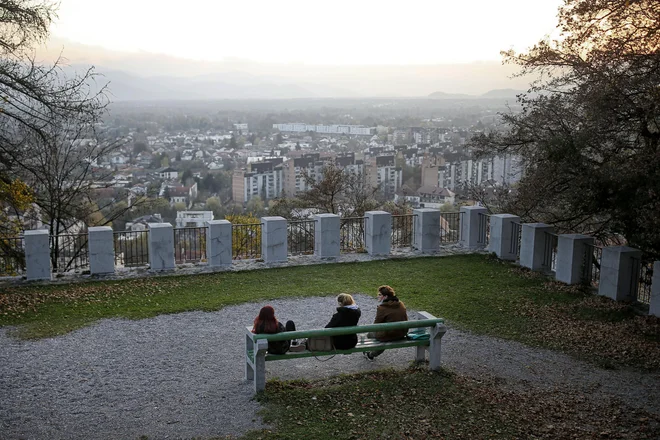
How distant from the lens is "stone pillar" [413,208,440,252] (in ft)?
64.7

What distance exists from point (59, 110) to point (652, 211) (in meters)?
13.1

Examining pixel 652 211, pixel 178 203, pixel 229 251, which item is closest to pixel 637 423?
pixel 652 211

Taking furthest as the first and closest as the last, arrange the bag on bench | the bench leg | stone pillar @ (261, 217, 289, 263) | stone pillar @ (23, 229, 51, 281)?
stone pillar @ (261, 217, 289, 263) < stone pillar @ (23, 229, 51, 281) < the bench leg < the bag on bench

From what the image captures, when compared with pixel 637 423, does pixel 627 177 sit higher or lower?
higher

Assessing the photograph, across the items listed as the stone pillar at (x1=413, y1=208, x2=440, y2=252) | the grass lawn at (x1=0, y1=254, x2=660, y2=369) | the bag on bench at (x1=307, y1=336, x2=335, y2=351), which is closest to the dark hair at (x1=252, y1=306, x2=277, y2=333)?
the bag on bench at (x1=307, y1=336, x2=335, y2=351)

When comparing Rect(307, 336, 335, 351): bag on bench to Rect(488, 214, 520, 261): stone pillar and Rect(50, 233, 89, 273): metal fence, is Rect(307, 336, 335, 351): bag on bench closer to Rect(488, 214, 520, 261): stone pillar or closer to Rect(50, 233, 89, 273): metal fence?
Rect(488, 214, 520, 261): stone pillar

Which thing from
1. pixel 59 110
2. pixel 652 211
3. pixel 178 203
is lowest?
pixel 178 203

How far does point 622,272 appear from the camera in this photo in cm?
1457

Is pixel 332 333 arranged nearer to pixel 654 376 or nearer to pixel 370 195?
pixel 654 376

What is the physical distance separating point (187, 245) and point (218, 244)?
69.2 inches

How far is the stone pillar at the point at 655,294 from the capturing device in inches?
526

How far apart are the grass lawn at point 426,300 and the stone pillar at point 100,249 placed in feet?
2.31

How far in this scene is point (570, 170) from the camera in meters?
15.6

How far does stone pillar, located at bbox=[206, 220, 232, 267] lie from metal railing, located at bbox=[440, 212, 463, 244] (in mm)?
7018
